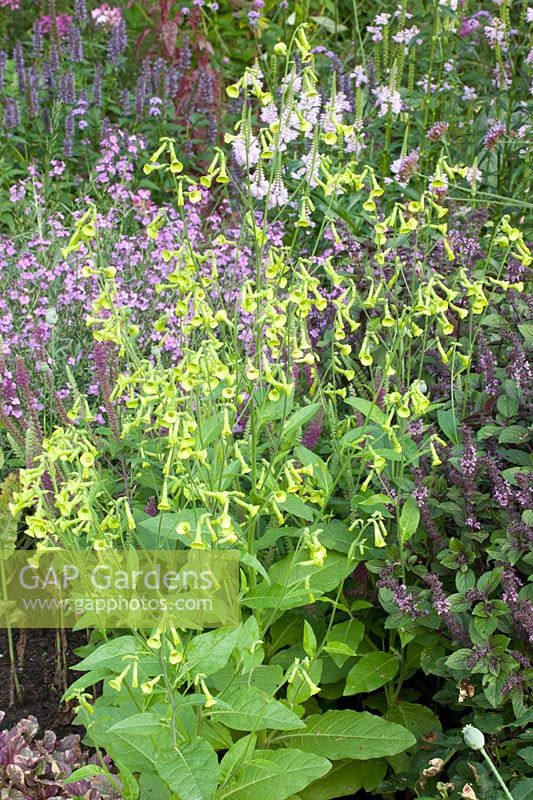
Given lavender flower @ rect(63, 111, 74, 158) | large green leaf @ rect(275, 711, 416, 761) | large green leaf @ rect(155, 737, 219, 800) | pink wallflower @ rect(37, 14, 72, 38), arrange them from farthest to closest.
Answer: pink wallflower @ rect(37, 14, 72, 38)
lavender flower @ rect(63, 111, 74, 158)
large green leaf @ rect(275, 711, 416, 761)
large green leaf @ rect(155, 737, 219, 800)

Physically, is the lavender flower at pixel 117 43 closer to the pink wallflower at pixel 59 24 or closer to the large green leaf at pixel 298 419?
the pink wallflower at pixel 59 24

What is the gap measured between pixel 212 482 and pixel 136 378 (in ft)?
0.87

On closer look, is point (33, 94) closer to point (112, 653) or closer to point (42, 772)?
point (42, 772)

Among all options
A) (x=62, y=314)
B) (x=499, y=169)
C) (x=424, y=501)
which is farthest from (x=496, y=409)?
(x=499, y=169)

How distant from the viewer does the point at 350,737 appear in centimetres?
231

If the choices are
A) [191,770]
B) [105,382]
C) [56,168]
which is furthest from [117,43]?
[191,770]

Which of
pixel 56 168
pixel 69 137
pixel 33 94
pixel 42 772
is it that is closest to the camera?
pixel 42 772

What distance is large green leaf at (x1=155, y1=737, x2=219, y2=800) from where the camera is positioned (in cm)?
183

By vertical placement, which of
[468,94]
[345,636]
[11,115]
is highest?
[468,94]

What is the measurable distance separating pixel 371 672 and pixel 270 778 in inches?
18.2

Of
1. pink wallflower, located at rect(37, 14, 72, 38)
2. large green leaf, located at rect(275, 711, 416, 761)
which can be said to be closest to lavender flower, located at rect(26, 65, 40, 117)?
pink wallflower, located at rect(37, 14, 72, 38)

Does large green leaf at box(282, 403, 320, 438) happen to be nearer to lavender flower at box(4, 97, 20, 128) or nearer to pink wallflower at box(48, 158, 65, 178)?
pink wallflower at box(48, 158, 65, 178)

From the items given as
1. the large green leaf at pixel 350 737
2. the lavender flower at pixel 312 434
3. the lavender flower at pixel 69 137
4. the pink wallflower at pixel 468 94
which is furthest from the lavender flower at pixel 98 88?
the large green leaf at pixel 350 737

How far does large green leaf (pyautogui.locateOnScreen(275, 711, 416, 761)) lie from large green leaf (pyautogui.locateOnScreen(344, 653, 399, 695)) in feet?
0.26
